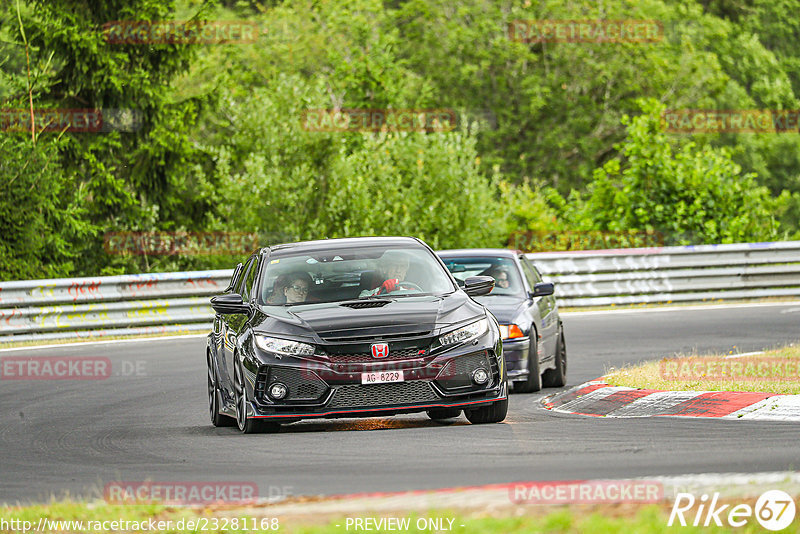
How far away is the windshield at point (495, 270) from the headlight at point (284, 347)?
5.16 meters

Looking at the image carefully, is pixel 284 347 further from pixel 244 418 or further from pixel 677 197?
pixel 677 197

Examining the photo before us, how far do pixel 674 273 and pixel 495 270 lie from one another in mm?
12196

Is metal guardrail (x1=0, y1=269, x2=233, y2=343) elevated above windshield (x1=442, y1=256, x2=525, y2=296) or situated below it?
below

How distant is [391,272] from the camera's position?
11.5m

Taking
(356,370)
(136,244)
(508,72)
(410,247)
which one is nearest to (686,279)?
(136,244)

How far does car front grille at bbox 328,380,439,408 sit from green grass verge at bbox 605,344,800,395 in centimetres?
288

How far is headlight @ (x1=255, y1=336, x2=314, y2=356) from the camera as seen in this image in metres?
10.2

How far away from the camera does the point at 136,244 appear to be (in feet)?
101

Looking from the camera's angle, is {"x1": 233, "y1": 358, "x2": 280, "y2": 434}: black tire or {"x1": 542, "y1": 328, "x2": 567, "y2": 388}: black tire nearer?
{"x1": 233, "y1": 358, "x2": 280, "y2": 434}: black tire

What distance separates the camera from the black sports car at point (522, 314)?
14.1 meters

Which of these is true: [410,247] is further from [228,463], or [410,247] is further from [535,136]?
[535,136]

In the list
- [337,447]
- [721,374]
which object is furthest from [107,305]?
[337,447]

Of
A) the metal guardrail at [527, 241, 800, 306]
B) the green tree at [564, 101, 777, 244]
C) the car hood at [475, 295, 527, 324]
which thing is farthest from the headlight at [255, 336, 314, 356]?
the green tree at [564, 101, 777, 244]

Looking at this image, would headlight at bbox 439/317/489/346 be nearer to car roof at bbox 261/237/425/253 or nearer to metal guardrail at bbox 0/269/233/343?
car roof at bbox 261/237/425/253
